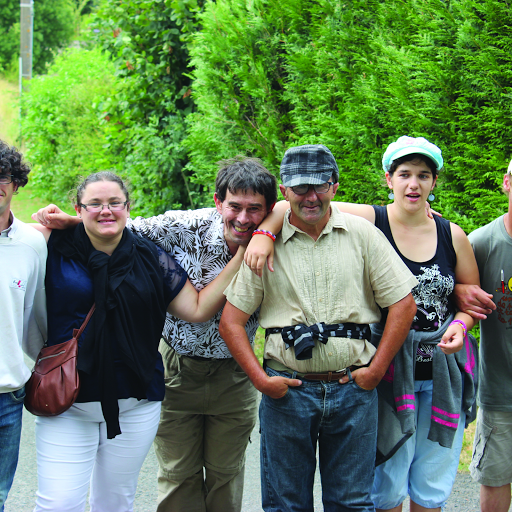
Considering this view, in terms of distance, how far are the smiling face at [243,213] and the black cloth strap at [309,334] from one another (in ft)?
1.63

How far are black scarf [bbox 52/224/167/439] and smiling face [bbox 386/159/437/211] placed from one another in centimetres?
122

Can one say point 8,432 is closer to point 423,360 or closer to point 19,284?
point 19,284

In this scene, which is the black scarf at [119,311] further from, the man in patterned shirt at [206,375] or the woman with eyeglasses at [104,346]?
the man in patterned shirt at [206,375]

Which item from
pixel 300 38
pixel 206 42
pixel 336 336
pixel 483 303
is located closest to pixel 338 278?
pixel 336 336

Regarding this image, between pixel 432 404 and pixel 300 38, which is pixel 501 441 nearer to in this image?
pixel 432 404

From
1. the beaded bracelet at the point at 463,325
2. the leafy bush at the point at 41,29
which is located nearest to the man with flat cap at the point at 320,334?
the beaded bracelet at the point at 463,325

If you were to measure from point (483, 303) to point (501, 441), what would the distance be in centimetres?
80

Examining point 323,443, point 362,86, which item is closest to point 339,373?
point 323,443

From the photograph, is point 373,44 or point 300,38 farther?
point 300,38

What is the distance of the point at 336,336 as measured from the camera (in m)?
2.39

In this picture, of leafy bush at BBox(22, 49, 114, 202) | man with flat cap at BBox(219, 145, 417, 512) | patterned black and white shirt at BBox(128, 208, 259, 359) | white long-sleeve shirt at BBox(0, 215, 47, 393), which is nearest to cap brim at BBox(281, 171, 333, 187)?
man with flat cap at BBox(219, 145, 417, 512)

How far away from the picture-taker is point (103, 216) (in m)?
2.49

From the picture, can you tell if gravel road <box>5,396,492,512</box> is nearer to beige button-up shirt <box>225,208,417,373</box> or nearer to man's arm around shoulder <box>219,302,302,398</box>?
man's arm around shoulder <box>219,302,302,398</box>

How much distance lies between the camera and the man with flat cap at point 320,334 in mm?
2395
